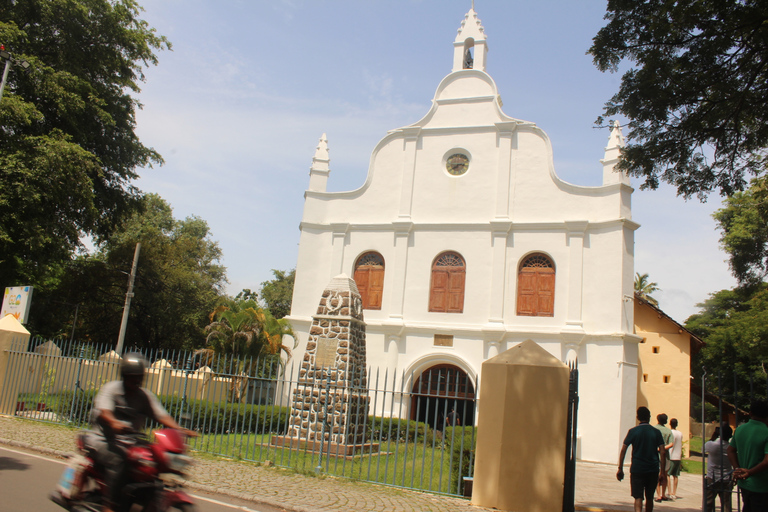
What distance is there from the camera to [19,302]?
1588 centimetres

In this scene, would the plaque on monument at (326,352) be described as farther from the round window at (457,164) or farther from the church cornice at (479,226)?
the round window at (457,164)

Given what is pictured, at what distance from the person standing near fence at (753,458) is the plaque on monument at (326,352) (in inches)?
313

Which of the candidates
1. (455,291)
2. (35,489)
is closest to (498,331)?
(455,291)

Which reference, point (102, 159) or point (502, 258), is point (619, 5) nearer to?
point (502, 258)

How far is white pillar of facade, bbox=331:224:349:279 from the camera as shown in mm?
20703

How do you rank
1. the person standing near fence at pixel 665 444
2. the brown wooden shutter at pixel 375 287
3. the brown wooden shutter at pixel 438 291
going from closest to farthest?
1. the person standing near fence at pixel 665 444
2. the brown wooden shutter at pixel 438 291
3. the brown wooden shutter at pixel 375 287

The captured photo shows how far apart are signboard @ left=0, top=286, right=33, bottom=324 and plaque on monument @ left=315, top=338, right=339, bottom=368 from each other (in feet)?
27.3

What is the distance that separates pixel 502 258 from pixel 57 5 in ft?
56.1

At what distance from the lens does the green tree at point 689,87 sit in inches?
285

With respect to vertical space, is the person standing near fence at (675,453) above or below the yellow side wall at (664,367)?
below

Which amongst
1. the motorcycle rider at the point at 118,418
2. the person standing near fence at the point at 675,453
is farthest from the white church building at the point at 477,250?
the motorcycle rider at the point at 118,418

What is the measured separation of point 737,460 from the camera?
5.76m

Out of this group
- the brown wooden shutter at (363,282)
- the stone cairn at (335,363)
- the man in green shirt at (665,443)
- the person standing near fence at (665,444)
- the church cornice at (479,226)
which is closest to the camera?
the person standing near fence at (665,444)

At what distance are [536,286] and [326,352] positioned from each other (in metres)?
8.73
